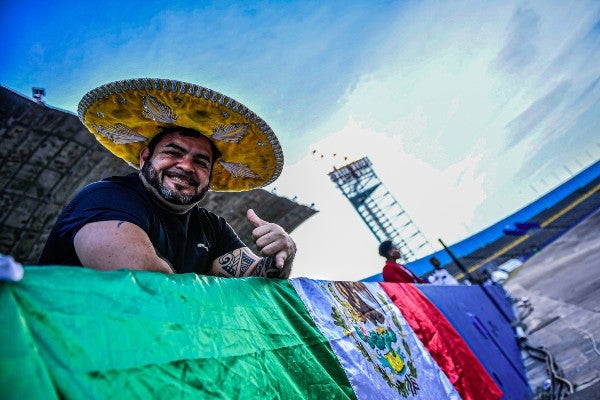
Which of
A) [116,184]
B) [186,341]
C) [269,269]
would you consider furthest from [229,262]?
[186,341]

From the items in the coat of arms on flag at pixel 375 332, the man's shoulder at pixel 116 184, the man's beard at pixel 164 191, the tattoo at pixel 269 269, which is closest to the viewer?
the man's shoulder at pixel 116 184

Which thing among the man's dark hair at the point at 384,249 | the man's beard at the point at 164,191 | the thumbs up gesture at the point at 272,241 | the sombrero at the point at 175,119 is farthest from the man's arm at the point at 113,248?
the man's dark hair at the point at 384,249

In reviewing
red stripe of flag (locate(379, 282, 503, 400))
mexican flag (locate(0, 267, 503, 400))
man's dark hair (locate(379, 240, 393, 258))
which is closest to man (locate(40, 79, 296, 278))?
mexican flag (locate(0, 267, 503, 400))

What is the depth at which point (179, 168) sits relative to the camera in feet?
5.75

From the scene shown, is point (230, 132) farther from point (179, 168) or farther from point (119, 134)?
point (119, 134)

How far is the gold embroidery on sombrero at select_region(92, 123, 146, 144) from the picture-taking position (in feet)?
6.31

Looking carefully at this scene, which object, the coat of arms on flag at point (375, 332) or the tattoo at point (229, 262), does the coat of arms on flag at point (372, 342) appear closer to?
the coat of arms on flag at point (375, 332)

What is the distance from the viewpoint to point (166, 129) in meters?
1.96

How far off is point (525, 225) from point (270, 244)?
1046 inches

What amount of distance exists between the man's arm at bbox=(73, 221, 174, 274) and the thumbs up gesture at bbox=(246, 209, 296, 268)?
0.39 m

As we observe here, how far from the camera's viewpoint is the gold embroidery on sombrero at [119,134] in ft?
6.31

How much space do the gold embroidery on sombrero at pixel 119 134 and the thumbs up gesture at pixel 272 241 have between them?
1.19m

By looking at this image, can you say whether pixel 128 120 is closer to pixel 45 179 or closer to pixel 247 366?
pixel 247 366

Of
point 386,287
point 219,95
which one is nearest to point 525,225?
point 386,287
